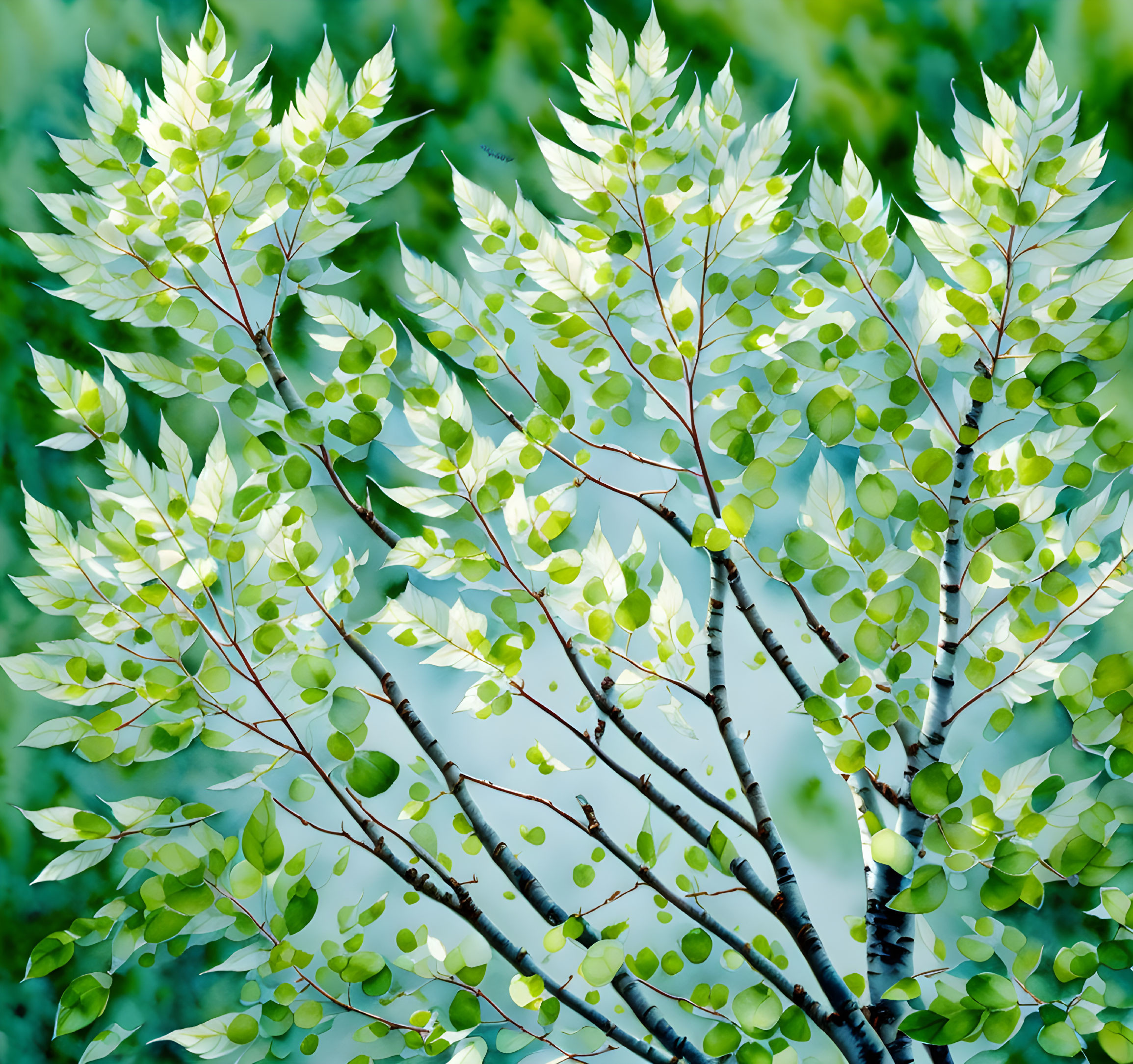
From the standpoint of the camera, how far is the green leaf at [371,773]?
1.95 ft

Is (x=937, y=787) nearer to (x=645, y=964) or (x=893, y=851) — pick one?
(x=893, y=851)

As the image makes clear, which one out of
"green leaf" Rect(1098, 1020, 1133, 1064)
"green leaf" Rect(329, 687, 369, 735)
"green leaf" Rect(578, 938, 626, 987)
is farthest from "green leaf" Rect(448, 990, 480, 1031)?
"green leaf" Rect(1098, 1020, 1133, 1064)

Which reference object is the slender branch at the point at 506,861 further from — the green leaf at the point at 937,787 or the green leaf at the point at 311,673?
the green leaf at the point at 937,787

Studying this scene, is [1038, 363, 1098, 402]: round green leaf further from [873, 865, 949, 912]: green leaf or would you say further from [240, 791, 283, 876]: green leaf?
[240, 791, 283, 876]: green leaf

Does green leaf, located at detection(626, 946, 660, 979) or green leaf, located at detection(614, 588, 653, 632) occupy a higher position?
green leaf, located at detection(614, 588, 653, 632)

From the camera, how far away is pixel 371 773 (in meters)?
0.59

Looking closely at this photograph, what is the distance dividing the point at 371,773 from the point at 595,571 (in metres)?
0.27

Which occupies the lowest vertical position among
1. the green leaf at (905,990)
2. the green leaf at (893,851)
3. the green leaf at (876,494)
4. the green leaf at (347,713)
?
the green leaf at (905,990)

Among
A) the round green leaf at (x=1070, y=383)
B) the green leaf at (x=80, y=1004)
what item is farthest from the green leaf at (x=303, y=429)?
the round green leaf at (x=1070, y=383)

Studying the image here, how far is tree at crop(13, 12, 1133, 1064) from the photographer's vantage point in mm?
657

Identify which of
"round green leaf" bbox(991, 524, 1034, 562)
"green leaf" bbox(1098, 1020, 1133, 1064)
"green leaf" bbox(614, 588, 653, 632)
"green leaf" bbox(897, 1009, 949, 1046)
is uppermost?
"round green leaf" bbox(991, 524, 1034, 562)

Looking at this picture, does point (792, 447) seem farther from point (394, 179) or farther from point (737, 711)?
point (394, 179)

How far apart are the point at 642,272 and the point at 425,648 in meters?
0.43

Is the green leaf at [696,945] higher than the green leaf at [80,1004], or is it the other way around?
the green leaf at [696,945]
